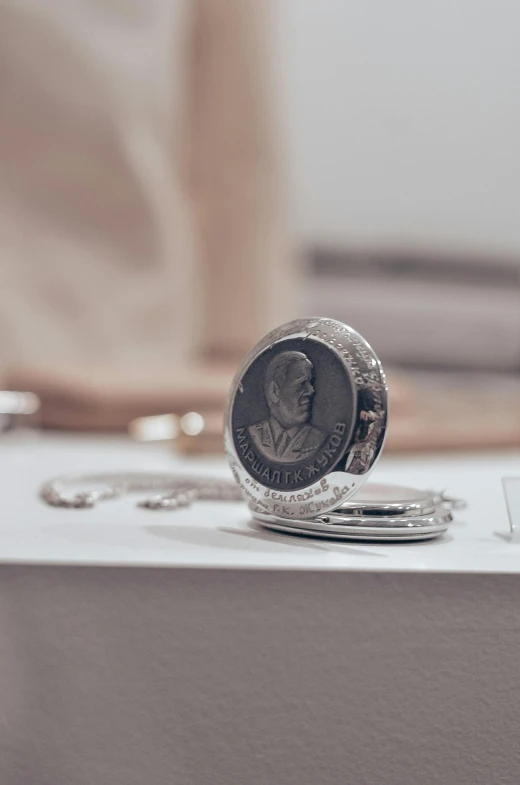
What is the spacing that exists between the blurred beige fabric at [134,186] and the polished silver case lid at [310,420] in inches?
41.3

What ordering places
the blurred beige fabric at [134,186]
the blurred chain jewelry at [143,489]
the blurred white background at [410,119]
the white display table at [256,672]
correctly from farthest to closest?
1. the blurred white background at [410,119]
2. the blurred beige fabric at [134,186]
3. the blurred chain jewelry at [143,489]
4. the white display table at [256,672]

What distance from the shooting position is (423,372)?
2.25 m

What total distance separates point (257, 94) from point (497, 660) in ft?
6.05

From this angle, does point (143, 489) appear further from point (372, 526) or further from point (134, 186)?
point (134, 186)

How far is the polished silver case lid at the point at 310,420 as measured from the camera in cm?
47

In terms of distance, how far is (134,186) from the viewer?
1720 mm

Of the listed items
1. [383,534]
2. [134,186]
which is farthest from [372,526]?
[134,186]

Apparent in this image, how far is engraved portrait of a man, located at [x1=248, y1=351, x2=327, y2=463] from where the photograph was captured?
1.57ft

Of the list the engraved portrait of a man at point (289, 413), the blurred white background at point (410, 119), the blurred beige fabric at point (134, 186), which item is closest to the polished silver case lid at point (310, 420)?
the engraved portrait of a man at point (289, 413)

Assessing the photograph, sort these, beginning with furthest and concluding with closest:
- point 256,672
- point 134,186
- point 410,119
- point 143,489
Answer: point 410,119
point 134,186
point 143,489
point 256,672

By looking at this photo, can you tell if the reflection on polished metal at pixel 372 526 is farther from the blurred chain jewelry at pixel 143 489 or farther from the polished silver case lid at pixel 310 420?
the blurred chain jewelry at pixel 143 489

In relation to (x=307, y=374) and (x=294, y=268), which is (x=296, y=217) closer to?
(x=294, y=268)

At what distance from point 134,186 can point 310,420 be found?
134cm

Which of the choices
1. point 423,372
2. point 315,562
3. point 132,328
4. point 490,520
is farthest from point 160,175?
point 315,562
